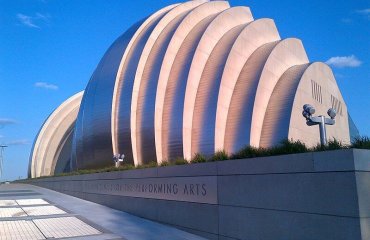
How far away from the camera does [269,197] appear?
26.9ft

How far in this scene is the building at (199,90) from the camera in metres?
19.5

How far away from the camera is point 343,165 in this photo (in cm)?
674

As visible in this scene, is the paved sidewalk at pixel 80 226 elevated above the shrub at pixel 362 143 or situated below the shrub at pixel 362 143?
below

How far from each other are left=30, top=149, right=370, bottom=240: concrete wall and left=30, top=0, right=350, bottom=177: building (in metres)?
7.14

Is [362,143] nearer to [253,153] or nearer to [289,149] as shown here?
[289,149]

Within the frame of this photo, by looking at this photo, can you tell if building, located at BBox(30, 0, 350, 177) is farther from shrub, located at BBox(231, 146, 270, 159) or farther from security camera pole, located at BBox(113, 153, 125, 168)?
shrub, located at BBox(231, 146, 270, 159)

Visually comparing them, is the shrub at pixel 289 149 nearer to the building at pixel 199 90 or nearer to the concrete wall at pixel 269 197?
the concrete wall at pixel 269 197

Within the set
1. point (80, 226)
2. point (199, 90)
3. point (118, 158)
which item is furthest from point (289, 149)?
point (118, 158)

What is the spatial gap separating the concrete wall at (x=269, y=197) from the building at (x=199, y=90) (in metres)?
7.14

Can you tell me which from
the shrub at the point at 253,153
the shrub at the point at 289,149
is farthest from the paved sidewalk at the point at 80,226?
the shrub at the point at 289,149

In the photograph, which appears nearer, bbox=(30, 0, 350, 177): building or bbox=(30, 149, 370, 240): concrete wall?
bbox=(30, 149, 370, 240): concrete wall

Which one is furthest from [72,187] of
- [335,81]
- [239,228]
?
[335,81]

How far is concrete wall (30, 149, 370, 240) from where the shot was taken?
21.7ft

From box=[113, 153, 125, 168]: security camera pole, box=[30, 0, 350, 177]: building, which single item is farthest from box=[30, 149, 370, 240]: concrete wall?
box=[113, 153, 125, 168]: security camera pole
